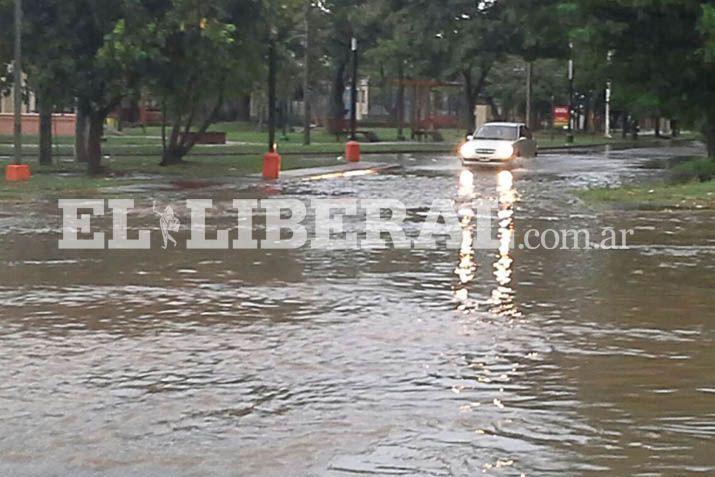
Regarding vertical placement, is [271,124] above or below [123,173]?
above

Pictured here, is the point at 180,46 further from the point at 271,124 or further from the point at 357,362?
the point at 357,362

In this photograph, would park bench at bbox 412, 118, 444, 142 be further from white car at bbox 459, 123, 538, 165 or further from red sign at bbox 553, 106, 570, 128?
white car at bbox 459, 123, 538, 165

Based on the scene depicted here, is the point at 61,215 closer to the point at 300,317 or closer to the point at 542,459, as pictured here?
the point at 300,317

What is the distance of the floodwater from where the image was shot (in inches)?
281

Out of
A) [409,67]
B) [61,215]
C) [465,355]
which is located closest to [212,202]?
[61,215]

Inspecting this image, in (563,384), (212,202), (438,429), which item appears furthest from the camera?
(212,202)

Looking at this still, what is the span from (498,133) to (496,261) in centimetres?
2808

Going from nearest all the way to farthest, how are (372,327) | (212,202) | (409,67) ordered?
(372,327) < (212,202) < (409,67)

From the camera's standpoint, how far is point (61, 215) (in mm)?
22172

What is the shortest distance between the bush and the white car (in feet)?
17.6

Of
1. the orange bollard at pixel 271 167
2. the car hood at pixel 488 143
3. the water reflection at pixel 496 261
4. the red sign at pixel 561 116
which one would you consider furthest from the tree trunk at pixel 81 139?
the red sign at pixel 561 116

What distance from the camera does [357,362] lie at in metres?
9.57

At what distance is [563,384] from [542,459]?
1886mm

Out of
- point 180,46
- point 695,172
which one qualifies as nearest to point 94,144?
point 180,46
